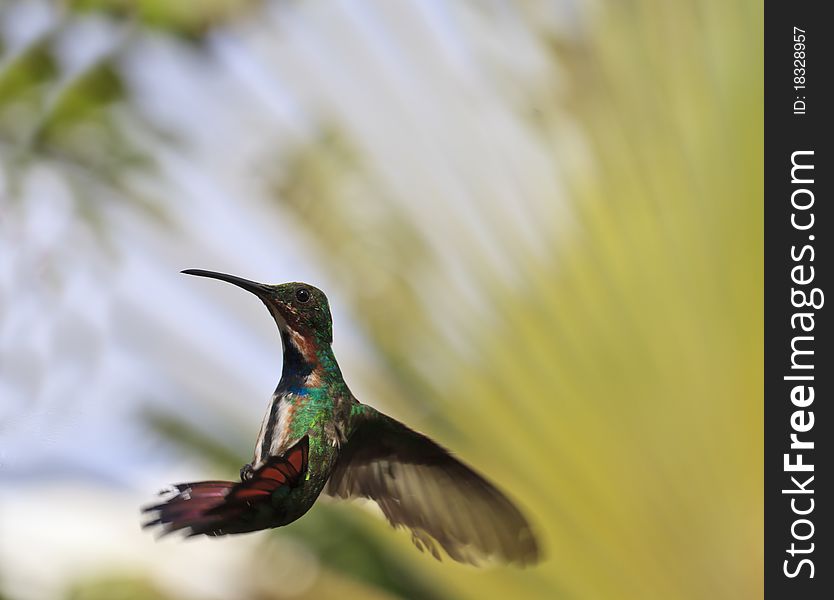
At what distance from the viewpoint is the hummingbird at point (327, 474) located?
0.21 meters

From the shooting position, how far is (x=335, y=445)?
0.93 ft

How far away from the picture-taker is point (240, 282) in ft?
0.85

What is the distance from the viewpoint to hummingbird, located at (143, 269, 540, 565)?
0.69ft
